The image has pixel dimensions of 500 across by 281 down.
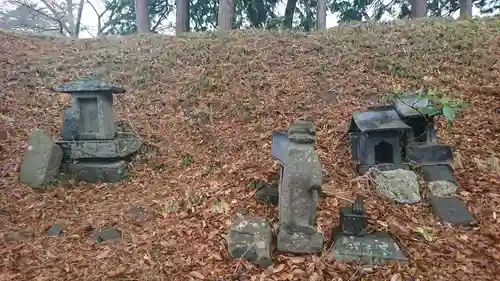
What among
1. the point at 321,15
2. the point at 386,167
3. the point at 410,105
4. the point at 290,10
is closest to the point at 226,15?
the point at 321,15

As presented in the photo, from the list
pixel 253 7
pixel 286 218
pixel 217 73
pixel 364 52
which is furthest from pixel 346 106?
pixel 253 7

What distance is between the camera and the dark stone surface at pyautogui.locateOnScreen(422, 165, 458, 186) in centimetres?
397

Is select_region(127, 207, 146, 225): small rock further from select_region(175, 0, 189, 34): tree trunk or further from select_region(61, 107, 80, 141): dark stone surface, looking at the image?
select_region(175, 0, 189, 34): tree trunk

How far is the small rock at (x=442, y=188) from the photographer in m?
3.80

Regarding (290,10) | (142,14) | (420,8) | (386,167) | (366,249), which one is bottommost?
(366,249)

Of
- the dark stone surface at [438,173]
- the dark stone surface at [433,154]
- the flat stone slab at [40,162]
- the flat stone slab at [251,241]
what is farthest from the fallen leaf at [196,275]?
the dark stone surface at [433,154]

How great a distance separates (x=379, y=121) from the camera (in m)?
4.20

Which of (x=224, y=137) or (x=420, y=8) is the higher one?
(x=420, y=8)

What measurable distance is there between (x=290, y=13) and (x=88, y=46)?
747 centimetres

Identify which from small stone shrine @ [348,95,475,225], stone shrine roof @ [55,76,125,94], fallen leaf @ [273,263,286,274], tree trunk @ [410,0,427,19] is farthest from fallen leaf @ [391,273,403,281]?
tree trunk @ [410,0,427,19]

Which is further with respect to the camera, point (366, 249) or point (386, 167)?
point (386, 167)

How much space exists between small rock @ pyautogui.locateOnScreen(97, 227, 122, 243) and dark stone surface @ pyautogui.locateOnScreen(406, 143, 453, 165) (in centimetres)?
354

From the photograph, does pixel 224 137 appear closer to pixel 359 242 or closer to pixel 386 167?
pixel 386 167

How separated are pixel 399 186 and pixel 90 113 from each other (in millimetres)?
4172
